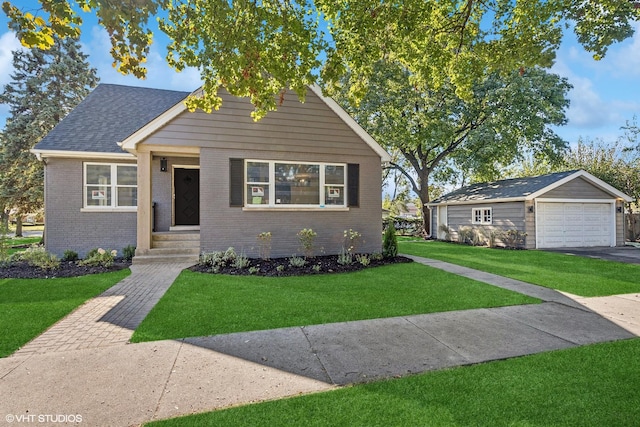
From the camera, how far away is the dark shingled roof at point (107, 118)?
34.7 ft

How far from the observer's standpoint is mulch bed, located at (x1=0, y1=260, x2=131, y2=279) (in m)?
7.83

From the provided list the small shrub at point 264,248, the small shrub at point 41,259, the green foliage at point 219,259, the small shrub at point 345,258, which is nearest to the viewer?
the small shrub at point 41,259

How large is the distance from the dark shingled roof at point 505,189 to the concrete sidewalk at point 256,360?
481 inches

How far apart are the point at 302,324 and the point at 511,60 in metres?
9.31

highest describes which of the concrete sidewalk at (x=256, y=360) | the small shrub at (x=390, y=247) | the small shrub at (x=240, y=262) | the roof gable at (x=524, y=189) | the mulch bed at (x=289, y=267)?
the roof gable at (x=524, y=189)

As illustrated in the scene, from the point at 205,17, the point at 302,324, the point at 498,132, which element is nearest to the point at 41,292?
the point at 302,324

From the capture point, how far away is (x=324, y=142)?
10.6 metres

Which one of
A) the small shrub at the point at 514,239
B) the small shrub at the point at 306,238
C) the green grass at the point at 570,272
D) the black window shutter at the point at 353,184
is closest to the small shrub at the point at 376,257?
the black window shutter at the point at 353,184

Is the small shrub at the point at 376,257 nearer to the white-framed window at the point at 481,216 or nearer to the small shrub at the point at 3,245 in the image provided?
the white-framed window at the point at 481,216

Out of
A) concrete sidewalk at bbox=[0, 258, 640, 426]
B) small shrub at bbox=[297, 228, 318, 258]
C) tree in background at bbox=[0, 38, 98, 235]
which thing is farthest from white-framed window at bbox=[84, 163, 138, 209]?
tree in background at bbox=[0, 38, 98, 235]

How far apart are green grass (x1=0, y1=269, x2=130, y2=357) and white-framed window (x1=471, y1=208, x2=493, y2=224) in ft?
54.8

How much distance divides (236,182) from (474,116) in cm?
1705

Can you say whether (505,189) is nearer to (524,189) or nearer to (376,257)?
(524,189)

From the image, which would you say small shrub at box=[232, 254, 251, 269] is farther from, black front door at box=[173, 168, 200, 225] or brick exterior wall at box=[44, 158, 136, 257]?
brick exterior wall at box=[44, 158, 136, 257]
